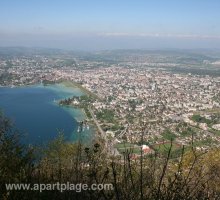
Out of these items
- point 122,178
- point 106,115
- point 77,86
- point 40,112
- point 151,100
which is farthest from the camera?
point 77,86

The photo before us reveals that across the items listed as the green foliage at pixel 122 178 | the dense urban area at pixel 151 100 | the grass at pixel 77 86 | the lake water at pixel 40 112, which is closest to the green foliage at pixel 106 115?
the dense urban area at pixel 151 100

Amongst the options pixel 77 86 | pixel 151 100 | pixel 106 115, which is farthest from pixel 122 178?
pixel 77 86

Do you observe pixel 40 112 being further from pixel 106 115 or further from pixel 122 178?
pixel 122 178

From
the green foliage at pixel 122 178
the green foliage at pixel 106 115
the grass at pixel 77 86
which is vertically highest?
the green foliage at pixel 122 178

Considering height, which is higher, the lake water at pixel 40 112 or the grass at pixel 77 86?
the lake water at pixel 40 112

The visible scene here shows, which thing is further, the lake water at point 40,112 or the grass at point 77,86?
the grass at point 77,86

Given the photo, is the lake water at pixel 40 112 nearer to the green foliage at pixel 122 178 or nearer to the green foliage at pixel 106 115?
the green foliage at pixel 106 115

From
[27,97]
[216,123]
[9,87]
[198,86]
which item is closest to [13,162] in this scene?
[216,123]

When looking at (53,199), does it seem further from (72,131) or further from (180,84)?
(180,84)

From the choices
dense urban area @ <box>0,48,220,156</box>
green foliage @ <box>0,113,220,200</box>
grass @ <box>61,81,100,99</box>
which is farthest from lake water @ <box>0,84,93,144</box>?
green foliage @ <box>0,113,220,200</box>

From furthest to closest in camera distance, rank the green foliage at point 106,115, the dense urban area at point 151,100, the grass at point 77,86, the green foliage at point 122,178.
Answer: the grass at point 77,86 → the green foliage at point 106,115 → the dense urban area at point 151,100 → the green foliage at point 122,178

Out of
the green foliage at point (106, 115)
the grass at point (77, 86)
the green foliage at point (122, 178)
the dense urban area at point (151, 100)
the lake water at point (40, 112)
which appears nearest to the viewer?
the green foliage at point (122, 178)
